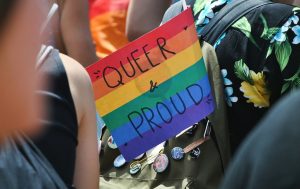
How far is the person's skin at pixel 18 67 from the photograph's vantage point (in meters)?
1.30

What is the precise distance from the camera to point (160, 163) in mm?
2008

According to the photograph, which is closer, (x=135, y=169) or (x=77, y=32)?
(x=135, y=169)

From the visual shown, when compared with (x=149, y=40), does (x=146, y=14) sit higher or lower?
lower

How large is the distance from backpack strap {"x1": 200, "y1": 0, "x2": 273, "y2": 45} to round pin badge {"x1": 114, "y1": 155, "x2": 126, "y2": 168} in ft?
1.34

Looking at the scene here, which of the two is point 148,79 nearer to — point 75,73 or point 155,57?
point 155,57

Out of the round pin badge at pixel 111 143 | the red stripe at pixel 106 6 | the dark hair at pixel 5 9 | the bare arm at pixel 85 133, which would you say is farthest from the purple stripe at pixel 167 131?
the red stripe at pixel 106 6

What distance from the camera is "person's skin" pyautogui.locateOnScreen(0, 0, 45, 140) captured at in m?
1.30

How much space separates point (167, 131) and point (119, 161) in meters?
0.20

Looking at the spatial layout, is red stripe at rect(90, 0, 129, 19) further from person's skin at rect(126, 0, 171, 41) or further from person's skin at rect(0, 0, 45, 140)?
person's skin at rect(0, 0, 45, 140)

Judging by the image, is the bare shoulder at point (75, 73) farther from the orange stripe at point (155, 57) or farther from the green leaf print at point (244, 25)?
the green leaf print at point (244, 25)

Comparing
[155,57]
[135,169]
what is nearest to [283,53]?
[155,57]

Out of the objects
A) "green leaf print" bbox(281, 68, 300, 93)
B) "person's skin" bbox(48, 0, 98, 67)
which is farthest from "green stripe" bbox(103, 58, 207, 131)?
"person's skin" bbox(48, 0, 98, 67)

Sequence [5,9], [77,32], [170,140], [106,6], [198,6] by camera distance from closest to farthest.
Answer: [5,9] < [170,140] < [198,6] < [77,32] < [106,6]

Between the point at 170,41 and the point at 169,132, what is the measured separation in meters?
0.24
